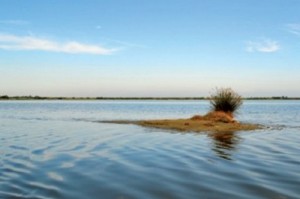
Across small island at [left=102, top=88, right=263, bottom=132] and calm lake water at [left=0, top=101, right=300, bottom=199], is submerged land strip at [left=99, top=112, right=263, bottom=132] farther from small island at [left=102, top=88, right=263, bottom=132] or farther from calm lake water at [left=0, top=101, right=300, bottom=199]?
calm lake water at [left=0, top=101, right=300, bottom=199]

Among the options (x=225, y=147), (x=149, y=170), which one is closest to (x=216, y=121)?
(x=225, y=147)

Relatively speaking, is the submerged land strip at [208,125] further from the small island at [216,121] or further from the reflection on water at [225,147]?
the reflection on water at [225,147]

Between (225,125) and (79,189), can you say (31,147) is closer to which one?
(79,189)

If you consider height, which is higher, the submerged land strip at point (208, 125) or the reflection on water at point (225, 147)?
the submerged land strip at point (208, 125)

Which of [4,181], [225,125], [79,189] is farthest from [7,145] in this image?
[225,125]

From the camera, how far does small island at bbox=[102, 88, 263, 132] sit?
91.9 ft

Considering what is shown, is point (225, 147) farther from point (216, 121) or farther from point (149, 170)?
point (216, 121)

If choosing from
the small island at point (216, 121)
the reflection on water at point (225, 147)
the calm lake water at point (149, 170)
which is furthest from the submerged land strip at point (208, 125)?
the calm lake water at point (149, 170)

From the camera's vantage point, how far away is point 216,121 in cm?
3166

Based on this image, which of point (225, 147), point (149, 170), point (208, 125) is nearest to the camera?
point (149, 170)

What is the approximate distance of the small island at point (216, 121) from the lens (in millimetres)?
28000

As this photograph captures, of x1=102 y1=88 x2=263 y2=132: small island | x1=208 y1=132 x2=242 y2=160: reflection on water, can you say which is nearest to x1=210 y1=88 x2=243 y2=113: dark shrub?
x1=102 y1=88 x2=263 y2=132: small island

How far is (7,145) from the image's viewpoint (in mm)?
17984

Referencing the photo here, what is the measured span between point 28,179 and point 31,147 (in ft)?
23.5
